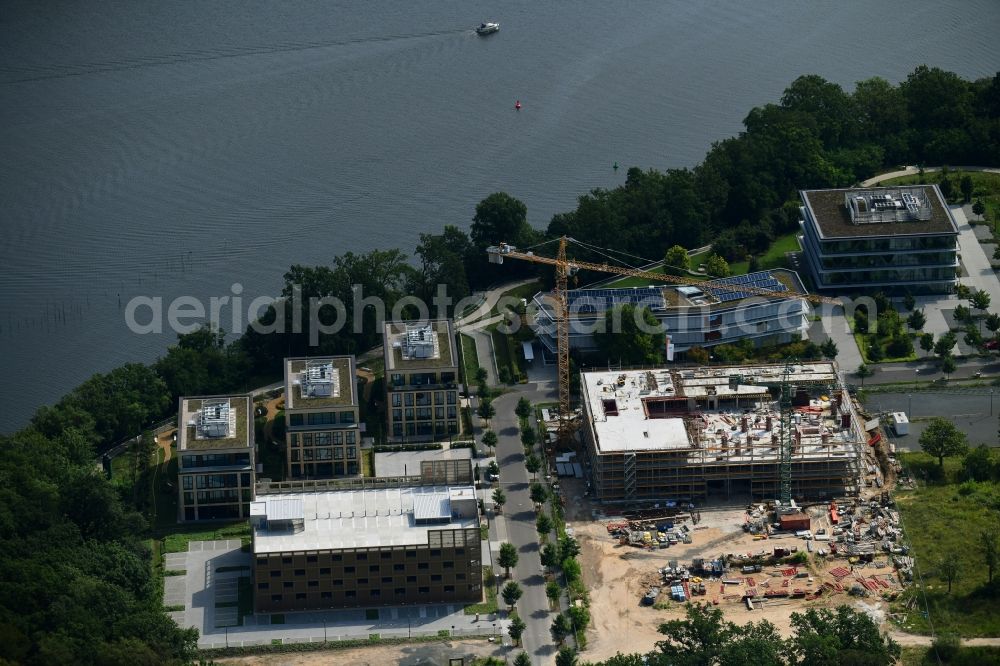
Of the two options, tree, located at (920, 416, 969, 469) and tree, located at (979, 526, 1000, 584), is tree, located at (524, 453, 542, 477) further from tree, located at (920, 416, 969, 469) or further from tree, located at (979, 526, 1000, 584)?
tree, located at (979, 526, 1000, 584)

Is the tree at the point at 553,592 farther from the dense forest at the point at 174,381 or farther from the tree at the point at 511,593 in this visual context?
the dense forest at the point at 174,381

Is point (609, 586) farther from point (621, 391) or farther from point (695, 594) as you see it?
point (621, 391)

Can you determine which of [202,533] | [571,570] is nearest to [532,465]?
[571,570]

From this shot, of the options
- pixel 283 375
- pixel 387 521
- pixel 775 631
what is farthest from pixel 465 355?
pixel 775 631

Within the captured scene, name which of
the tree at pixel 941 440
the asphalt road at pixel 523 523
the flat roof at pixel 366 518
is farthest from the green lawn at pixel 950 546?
the flat roof at pixel 366 518

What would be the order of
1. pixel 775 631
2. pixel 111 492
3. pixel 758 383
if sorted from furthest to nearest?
pixel 758 383, pixel 111 492, pixel 775 631

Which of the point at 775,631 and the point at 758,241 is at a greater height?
the point at 758,241
